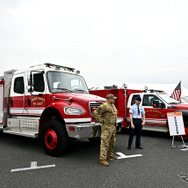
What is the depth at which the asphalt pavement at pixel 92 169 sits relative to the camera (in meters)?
3.62

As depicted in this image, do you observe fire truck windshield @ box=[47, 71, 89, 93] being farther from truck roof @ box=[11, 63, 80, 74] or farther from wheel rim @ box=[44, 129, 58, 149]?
wheel rim @ box=[44, 129, 58, 149]

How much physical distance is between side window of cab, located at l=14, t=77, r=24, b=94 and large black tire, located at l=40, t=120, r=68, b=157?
73.6 inches

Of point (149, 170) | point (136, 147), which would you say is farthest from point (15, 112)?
point (149, 170)

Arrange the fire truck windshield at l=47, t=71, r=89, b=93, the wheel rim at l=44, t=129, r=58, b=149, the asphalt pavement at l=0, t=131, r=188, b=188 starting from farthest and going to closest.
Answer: the fire truck windshield at l=47, t=71, r=89, b=93 < the wheel rim at l=44, t=129, r=58, b=149 < the asphalt pavement at l=0, t=131, r=188, b=188

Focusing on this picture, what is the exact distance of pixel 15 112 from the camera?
675cm

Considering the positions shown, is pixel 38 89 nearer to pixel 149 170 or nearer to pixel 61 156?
pixel 61 156

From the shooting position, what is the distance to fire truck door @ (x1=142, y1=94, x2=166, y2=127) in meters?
8.08

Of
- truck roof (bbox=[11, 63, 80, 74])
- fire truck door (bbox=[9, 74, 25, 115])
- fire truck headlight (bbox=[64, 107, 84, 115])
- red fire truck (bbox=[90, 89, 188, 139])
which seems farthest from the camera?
red fire truck (bbox=[90, 89, 188, 139])

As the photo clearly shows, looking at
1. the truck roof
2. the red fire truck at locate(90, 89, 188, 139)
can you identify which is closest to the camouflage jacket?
the truck roof

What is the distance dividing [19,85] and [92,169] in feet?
13.2

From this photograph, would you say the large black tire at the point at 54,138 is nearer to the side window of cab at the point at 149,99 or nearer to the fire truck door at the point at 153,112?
the fire truck door at the point at 153,112

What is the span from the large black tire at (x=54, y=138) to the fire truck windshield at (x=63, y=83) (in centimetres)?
107

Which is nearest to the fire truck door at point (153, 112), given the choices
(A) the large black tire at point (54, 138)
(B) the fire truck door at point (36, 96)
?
(A) the large black tire at point (54, 138)

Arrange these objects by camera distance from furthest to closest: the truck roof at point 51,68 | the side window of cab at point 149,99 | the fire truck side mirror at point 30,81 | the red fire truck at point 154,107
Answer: the side window of cab at point 149,99
the red fire truck at point 154,107
the truck roof at point 51,68
the fire truck side mirror at point 30,81
